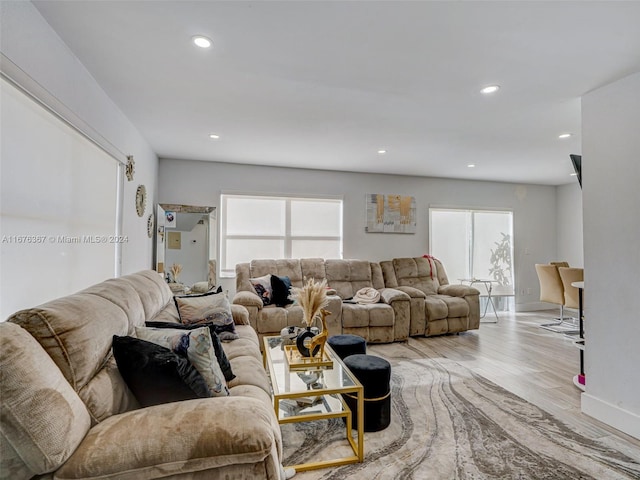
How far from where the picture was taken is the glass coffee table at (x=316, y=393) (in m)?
1.76

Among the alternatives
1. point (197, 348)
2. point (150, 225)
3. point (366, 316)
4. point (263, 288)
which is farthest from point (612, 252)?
point (150, 225)

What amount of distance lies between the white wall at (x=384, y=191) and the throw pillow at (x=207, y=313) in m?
2.16

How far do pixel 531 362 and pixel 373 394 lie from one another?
236cm

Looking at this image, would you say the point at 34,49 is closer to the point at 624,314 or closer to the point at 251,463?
the point at 251,463

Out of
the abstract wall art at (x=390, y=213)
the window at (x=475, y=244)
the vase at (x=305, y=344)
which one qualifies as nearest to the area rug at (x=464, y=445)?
the vase at (x=305, y=344)

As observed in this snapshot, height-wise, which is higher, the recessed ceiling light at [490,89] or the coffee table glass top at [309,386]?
the recessed ceiling light at [490,89]

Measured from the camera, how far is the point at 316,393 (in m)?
1.74

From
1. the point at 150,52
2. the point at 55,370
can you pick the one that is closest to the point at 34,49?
the point at 150,52

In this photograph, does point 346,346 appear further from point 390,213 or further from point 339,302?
point 390,213

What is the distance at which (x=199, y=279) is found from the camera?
4445 millimetres

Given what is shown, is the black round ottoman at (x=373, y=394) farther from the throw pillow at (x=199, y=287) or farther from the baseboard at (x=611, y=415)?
the throw pillow at (x=199, y=287)

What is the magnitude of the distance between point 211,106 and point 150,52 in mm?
782

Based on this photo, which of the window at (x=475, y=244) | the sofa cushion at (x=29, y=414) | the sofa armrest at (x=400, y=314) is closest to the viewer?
the sofa cushion at (x=29, y=414)

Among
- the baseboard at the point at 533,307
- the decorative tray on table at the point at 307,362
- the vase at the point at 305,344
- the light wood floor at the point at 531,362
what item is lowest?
the light wood floor at the point at 531,362
